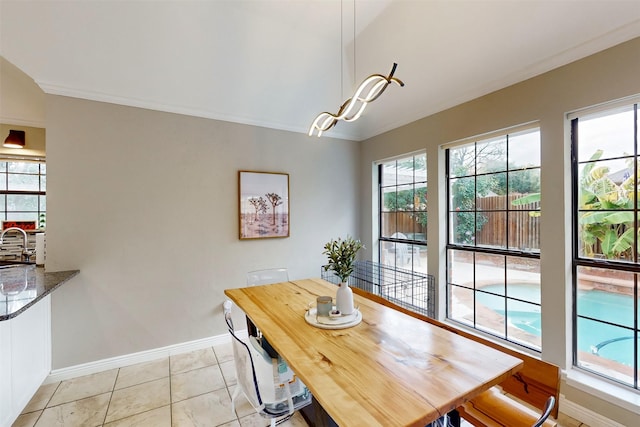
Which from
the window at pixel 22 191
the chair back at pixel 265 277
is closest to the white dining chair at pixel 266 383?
the chair back at pixel 265 277

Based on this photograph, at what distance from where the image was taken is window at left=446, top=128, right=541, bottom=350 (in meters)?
2.23

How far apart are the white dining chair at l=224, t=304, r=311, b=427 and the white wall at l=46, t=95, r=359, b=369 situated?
1.56m

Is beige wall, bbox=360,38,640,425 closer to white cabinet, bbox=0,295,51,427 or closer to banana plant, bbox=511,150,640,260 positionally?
banana plant, bbox=511,150,640,260

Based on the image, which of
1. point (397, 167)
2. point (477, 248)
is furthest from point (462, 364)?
point (397, 167)

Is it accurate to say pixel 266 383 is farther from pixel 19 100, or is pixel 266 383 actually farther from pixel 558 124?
pixel 19 100

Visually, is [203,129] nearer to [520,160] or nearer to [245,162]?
[245,162]

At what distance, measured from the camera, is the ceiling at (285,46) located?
75.7 inches

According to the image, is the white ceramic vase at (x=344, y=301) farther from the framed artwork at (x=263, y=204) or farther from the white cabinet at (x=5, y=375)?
the white cabinet at (x=5, y=375)

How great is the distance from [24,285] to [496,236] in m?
3.91

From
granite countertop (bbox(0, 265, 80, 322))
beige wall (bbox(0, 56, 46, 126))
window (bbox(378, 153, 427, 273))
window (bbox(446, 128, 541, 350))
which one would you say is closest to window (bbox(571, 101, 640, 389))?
window (bbox(446, 128, 541, 350))

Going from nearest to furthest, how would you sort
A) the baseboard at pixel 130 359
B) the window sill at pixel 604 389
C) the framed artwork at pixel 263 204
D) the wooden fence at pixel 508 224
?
1. the window sill at pixel 604 389
2. the wooden fence at pixel 508 224
3. the baseboard at pixel 130 359
4. the framed artwork at pixel 263 204

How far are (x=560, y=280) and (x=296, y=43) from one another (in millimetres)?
2996

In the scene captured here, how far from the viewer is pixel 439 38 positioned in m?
2.29

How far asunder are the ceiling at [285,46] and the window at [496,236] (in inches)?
24.2
